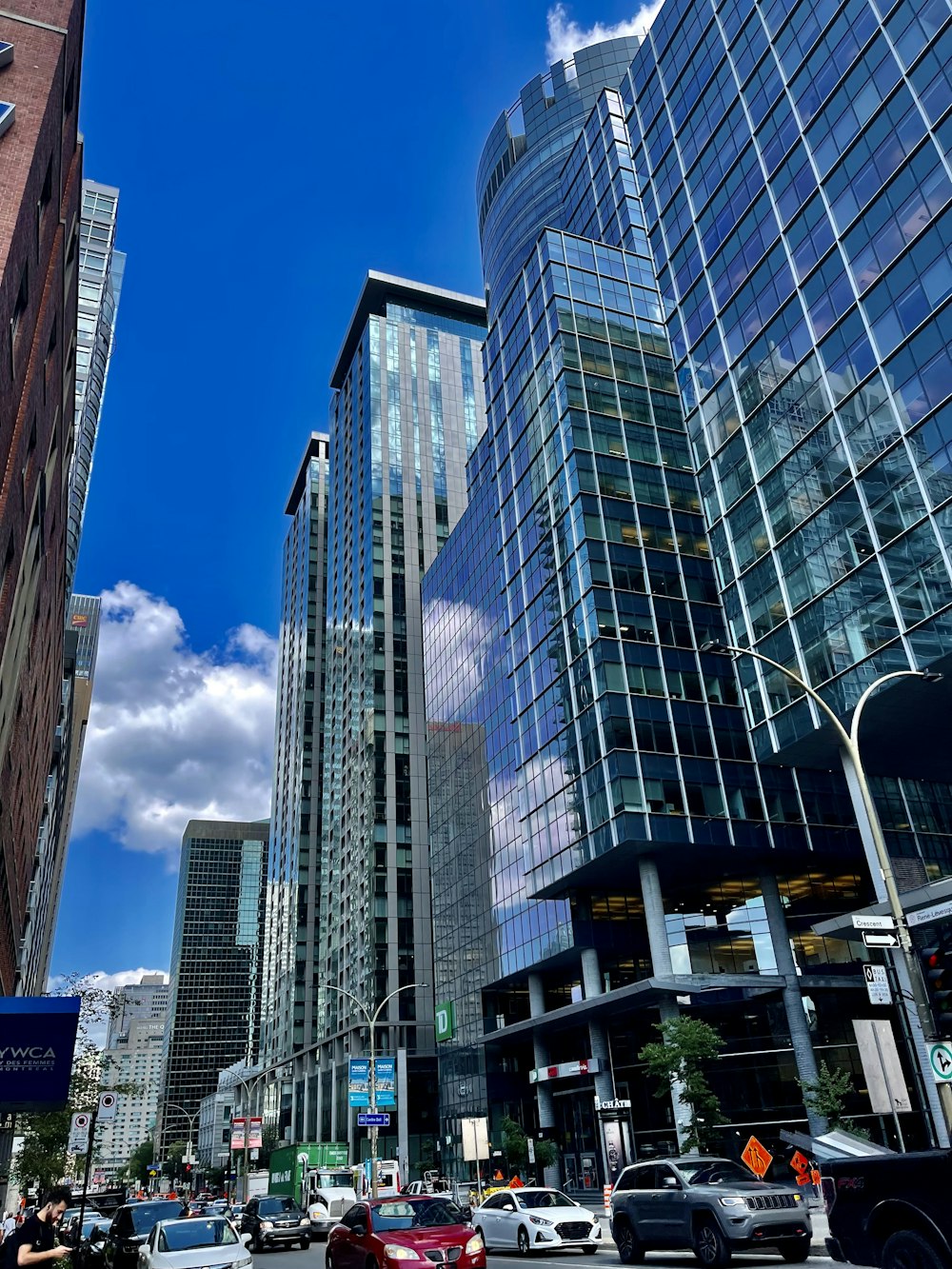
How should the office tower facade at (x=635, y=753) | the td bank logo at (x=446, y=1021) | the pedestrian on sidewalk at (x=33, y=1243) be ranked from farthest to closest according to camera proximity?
the td bank logo at (x=446, y=1021) < the office tower facade at (x=635, y=753) < the pedestrian on sidewalk at (x=33, y=1243)

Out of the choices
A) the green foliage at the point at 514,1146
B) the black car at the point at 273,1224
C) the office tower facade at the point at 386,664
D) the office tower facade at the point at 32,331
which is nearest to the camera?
the office tower facade at the point at 32,331

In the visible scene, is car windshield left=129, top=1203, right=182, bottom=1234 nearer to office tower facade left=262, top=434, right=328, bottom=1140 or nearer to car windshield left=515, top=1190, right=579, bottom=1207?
car windshield left=515, top=1190, right=579, bottom=1207

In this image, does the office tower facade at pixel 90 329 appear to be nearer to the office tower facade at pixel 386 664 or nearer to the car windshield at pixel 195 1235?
the office tower facade at pixel 386 664

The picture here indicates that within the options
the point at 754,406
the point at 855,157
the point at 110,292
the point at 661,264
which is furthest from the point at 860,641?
the point at 110,292

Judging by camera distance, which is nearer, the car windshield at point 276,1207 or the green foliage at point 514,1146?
the car windshield at point 276,1207

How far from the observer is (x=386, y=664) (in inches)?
4397

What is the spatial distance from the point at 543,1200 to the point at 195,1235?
9371mm

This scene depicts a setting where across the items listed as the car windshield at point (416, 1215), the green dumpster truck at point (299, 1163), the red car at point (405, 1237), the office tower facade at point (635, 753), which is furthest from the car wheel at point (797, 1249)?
the green dumpster truck at point (299, 1163)

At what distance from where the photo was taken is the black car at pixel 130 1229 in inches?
805

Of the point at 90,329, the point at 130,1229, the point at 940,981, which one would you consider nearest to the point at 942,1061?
the point at 940,981

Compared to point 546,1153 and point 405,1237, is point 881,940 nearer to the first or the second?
point 405,1237

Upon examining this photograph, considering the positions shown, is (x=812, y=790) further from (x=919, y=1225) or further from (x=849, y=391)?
(x=919, y=1225)

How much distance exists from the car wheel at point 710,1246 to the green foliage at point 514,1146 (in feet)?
155

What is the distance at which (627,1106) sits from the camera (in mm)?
48312
